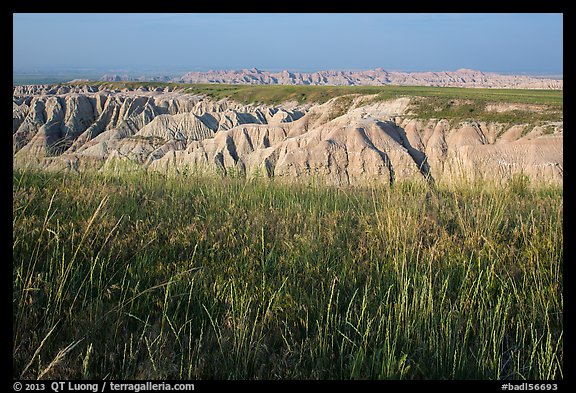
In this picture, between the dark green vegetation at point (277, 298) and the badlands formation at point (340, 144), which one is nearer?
the dark green vegetation at point (277, 298)

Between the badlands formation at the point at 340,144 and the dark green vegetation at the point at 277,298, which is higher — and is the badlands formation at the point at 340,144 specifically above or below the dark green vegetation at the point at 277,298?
above

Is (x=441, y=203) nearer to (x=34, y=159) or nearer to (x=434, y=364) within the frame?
(x=434, y=364)

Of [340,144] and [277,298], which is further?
[340,144]

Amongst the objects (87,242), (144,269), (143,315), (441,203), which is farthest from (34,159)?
(441,203)

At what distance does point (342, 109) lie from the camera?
155 ft

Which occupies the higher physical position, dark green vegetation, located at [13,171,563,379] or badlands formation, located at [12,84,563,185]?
badlands formation, located at [12,84,563,185]

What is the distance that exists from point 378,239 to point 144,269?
180cm

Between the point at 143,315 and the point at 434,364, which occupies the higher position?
the point at 143,315

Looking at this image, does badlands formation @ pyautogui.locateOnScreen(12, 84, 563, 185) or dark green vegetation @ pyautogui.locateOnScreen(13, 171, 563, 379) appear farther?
badlands formation @ pyautogui.locateOnScreen(12, 84, 563, 185)

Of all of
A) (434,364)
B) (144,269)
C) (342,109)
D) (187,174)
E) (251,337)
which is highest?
(342,109)

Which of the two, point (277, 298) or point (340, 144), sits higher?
point (340, 144)

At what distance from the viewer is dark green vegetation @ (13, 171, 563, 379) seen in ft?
7.48

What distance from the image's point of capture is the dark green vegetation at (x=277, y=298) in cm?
228

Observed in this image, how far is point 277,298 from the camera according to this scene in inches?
104
